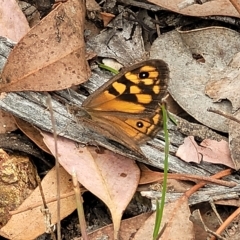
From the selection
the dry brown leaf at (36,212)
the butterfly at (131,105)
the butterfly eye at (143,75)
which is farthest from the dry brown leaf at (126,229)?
the butterfly eye at (143,75)

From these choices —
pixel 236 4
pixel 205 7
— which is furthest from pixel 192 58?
pixel 236 4

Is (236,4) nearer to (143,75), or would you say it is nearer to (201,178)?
(143,75)

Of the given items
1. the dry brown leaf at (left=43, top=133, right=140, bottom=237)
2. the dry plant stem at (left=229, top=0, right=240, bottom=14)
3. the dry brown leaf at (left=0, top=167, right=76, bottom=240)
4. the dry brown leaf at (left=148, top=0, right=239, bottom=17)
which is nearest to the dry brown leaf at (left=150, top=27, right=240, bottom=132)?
the dry brown leaf at (left=148, top=0, right=239, bottom=17)

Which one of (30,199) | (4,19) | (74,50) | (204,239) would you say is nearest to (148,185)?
(204,239)

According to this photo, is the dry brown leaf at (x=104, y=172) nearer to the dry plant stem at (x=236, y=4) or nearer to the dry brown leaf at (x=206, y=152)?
the dry brown leaf at (x=206, y=152)

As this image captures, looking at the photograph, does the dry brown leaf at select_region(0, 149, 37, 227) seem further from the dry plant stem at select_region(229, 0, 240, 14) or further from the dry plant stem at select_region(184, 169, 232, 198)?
the dry plant stem at select_region(229, 0, 240, 14)

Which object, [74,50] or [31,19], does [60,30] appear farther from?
[31,19]
